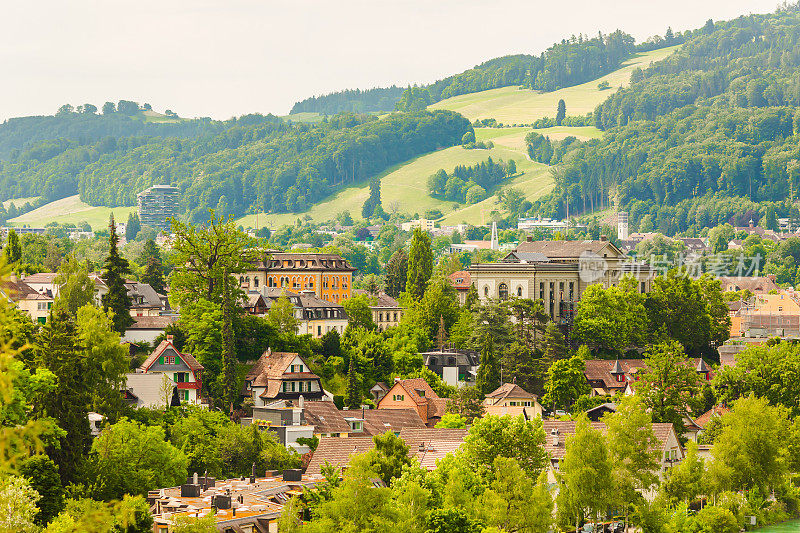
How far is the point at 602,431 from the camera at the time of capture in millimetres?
67312

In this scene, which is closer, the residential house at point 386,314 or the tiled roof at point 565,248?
the tiled roof at point 565,248

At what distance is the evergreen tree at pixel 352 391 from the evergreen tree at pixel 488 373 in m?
9.48

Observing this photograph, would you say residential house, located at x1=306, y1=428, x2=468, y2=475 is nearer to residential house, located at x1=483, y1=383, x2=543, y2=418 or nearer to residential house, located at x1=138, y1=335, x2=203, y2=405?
residential house, located at x1=138, y1=335, x2=203, y2=405

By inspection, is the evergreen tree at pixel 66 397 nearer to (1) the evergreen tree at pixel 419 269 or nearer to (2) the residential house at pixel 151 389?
(2) the residential house at pixel 151 389

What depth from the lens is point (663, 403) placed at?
8075 cm

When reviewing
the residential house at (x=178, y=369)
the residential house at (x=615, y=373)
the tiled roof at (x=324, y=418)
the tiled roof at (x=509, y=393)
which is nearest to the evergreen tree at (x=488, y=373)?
the tiled roof at (x=509, y=393)

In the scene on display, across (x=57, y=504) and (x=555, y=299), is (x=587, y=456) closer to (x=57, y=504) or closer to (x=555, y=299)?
(x=57, y=504)

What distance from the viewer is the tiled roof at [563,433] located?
216ft

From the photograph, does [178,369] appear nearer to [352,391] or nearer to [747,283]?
[352,391]

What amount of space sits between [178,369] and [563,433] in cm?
2433

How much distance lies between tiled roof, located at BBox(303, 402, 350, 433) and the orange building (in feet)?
155

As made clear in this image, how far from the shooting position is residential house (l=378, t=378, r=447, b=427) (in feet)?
278

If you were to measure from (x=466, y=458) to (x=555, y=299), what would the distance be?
165 ft

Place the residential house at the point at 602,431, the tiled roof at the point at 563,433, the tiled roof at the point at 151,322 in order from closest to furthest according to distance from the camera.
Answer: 1. the residential house at the point at 602,431
2. the tiled roof at the point at 563,433
3. the tiled roof at the point at 151,322
